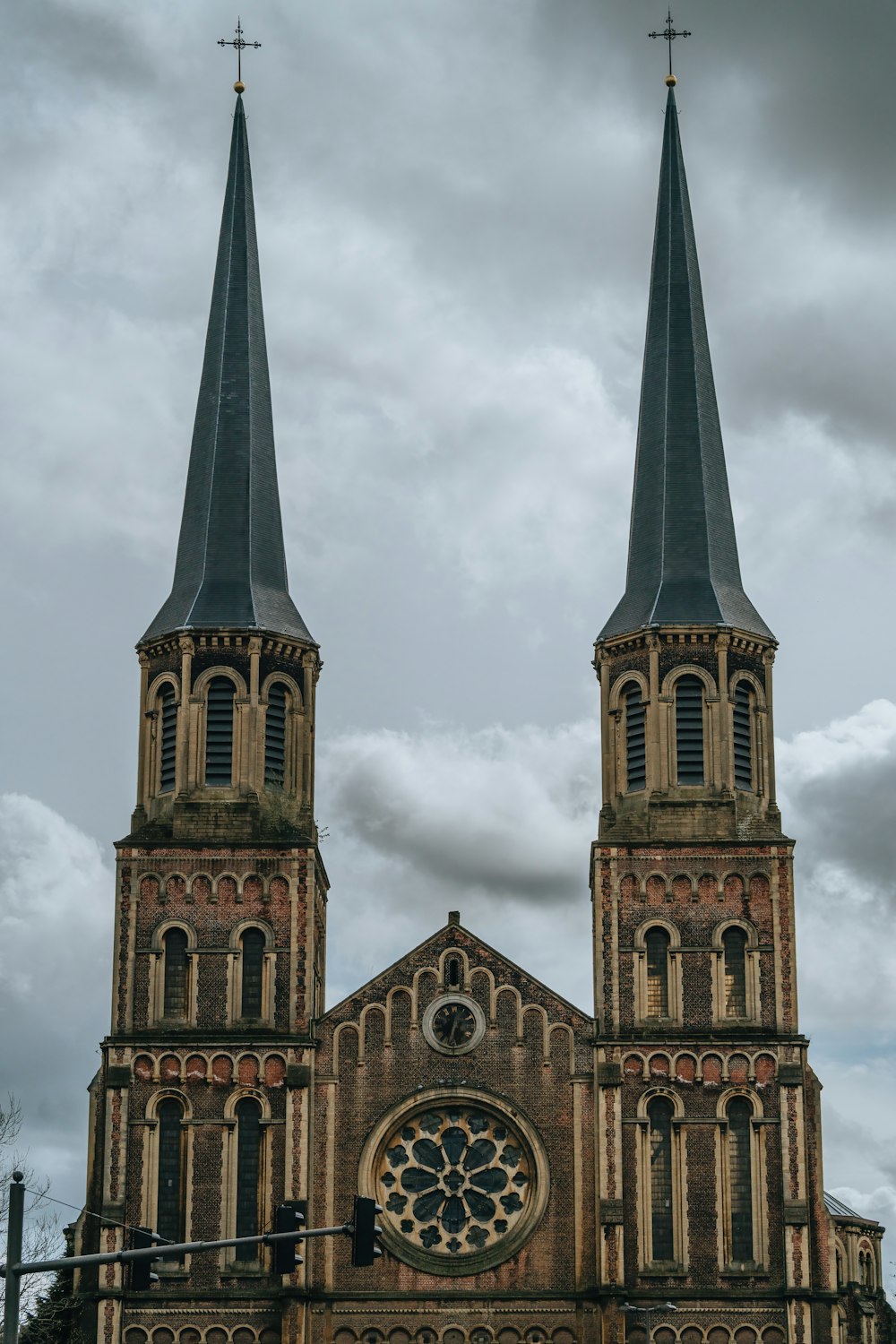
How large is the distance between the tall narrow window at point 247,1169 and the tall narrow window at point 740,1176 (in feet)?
42.4

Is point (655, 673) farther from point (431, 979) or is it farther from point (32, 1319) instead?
point (32, 1319)

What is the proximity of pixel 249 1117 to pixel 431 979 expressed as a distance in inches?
251

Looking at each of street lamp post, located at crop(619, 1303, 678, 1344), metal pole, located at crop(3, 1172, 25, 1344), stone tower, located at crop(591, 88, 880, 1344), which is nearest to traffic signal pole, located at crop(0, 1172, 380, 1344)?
metal pole, located at crop(3, 1172, 25, 1344)

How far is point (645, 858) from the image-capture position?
2470 inches

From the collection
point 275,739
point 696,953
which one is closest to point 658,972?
point 696,953

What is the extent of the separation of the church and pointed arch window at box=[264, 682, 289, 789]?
8 centimetres

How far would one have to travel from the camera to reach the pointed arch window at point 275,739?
6475 centimetres

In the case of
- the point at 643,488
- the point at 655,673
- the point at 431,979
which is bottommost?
the point at 431,979

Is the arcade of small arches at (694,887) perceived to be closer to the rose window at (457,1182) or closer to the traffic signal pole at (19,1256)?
the rose window at (457,1182)

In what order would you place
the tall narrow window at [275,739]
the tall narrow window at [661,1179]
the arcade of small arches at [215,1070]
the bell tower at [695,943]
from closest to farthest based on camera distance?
the bell tower at [695,943], the tall narrow window at [661,1179], the arcade of small arches at [215,1070], the tall narrow window at [275,739]

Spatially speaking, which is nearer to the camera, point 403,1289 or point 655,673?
point 403,1289

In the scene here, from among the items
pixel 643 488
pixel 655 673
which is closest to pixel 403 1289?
pixel 655 673

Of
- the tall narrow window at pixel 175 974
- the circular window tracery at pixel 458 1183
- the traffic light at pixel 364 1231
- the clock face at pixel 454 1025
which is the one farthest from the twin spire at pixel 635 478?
the traffic light at pixel 364 1231

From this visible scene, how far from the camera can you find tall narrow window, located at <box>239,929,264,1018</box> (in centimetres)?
6206
